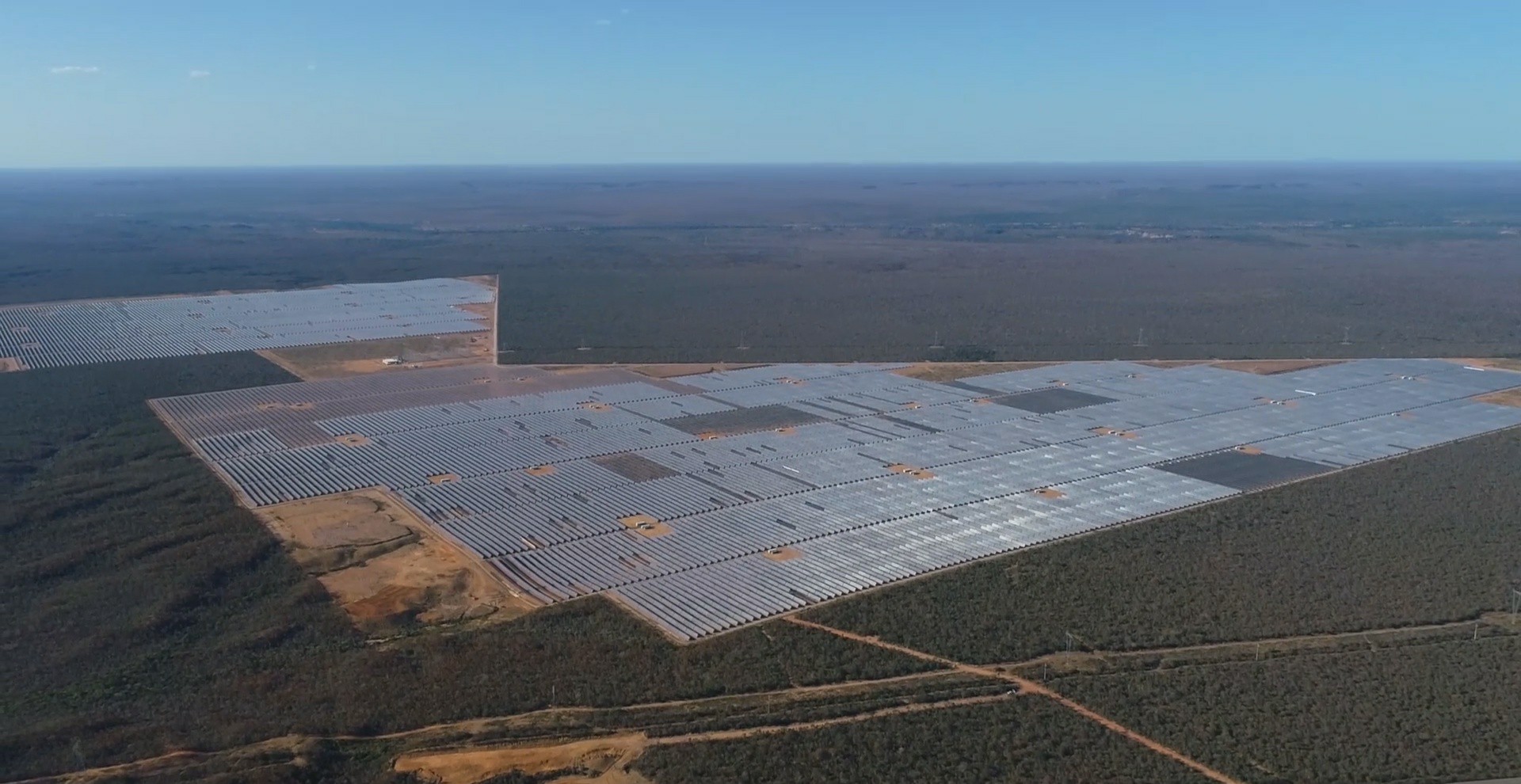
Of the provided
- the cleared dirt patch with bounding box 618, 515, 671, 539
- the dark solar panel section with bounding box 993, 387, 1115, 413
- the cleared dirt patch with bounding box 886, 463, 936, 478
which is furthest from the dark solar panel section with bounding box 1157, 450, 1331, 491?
the cleared dirt patch with bounding box 618, 515, 671, 539

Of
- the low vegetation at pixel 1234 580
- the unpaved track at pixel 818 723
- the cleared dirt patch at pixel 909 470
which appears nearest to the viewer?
the unpaved track at pixel 818 723

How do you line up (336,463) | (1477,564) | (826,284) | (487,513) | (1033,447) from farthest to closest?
(826,284) → (1033,447) → (336,463) → (487,513) → (1477,564)

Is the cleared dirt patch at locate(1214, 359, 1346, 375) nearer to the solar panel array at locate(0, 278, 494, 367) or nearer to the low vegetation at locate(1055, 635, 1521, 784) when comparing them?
the low vegetation at locate(1055, 635, 1521, 784)

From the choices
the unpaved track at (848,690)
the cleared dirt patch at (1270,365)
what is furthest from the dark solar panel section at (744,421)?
the cleared dirt patch at (1270,365)

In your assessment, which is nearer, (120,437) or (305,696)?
(305,696)

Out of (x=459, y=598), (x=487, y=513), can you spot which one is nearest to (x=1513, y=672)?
(x=459, y=598)

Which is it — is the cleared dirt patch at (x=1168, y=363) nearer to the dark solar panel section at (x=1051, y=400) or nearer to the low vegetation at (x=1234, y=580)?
the dark solar panel section at (x=1051, y=400)

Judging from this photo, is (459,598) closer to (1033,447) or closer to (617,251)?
(1033,447)
